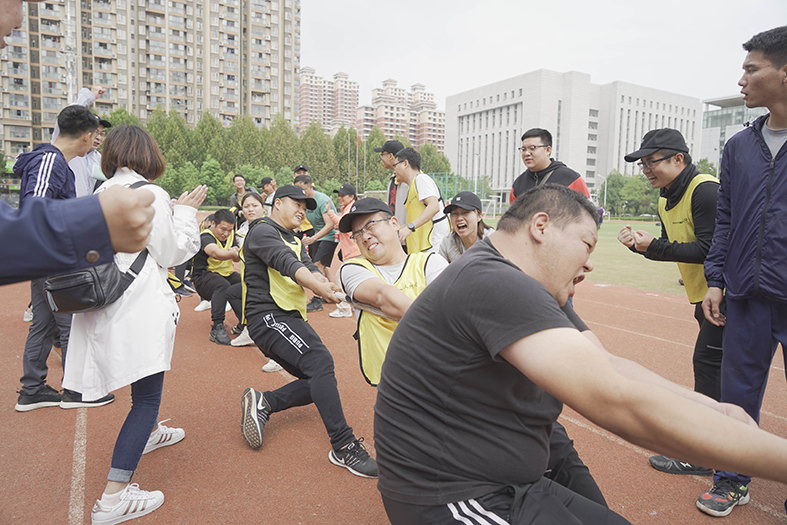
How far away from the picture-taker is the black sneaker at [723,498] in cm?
284

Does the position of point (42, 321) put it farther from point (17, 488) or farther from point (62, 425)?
point (17, 488)

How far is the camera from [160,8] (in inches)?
2650

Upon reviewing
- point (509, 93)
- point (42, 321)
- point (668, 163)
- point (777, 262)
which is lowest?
point (42, 321)

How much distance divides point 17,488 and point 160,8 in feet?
265

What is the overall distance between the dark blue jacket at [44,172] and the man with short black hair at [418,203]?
3617 mm

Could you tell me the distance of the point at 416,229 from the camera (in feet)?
20.1

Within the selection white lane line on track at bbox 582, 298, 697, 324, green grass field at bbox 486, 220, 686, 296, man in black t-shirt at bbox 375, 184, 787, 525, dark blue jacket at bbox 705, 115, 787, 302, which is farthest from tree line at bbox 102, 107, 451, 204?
man in black t-shirt at bbox 375, 184, 787, 525

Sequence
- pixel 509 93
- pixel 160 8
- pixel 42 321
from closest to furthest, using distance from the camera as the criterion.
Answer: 1. pixel 42 321
2. pixel 160 8
3. pixel 509 93

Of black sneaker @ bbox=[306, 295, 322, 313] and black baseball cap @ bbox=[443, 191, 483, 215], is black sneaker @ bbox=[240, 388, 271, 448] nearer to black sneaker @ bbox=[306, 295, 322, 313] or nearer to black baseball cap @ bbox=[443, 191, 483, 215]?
black baseball cap @ bbox=[443, 191, 483, 215]

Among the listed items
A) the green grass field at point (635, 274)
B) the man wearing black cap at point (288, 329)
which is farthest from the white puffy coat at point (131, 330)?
the green grass field at point (635, 274)

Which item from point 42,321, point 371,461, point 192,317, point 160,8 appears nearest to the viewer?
point 371,461

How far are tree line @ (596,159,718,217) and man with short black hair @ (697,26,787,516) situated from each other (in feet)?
253

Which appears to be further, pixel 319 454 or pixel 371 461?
pixel 319 454

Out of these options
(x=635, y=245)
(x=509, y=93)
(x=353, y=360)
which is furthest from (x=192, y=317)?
(x=509, y=93)
